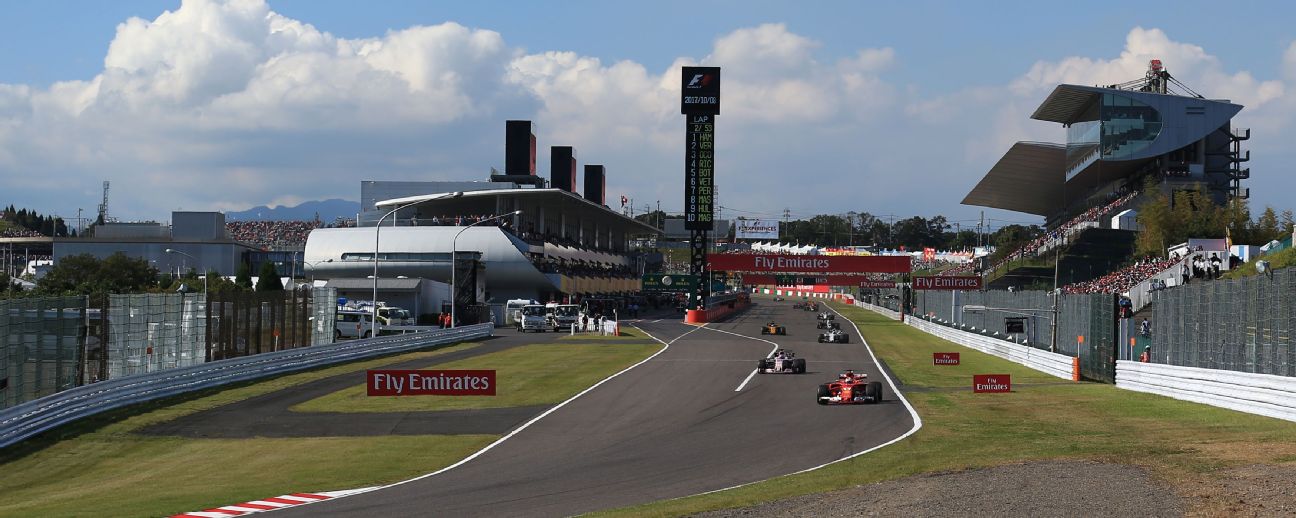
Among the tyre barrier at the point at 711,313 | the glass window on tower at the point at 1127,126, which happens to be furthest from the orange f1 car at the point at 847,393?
the glass window on tower at the point at 1127,126

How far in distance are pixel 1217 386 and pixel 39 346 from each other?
2461cm

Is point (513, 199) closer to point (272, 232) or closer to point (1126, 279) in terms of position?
point (1126, 279)

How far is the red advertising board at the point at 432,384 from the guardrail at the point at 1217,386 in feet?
54.7

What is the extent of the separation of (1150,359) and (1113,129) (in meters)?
70.0

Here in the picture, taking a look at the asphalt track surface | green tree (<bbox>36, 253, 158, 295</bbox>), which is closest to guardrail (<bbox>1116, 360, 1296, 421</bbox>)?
the asphalt track surface

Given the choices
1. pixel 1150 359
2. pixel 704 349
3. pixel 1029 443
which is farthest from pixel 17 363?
pixel 704 349

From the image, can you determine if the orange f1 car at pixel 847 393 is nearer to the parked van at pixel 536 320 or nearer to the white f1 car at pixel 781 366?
the white f1 car at pixel 781 366

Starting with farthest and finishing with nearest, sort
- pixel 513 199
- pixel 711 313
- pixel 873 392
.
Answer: pixel 513 199, pixel 711 313, pixel 873 392

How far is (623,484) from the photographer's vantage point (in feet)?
53.7

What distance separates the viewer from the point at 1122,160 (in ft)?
319

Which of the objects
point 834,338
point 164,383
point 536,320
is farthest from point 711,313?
point 164,383

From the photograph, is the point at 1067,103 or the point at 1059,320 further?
the point at 1067,103

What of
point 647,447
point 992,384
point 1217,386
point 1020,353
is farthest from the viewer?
point 1020,353

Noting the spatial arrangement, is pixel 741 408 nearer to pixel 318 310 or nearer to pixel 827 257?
pixel 318 310
